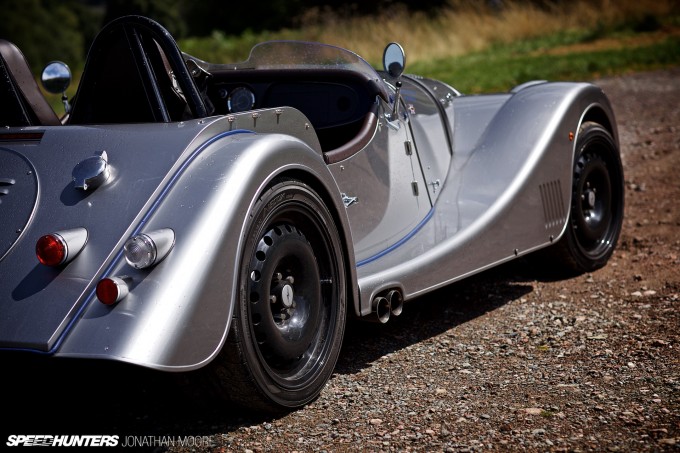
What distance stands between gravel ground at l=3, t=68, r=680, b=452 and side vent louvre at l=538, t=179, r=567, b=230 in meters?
0.46

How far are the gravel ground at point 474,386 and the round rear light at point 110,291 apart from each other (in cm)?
22

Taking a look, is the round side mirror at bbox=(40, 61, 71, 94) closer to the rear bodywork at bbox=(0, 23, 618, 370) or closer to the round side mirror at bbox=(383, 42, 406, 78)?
the rear bodywork at bbox=(0, 23, 618, 370)

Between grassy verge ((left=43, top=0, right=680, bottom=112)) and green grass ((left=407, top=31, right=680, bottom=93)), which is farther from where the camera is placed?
grassy verge ((left=43, top=0, right=680, bottom=112))

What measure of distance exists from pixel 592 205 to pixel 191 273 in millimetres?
3318

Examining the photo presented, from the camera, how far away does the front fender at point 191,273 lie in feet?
9.02

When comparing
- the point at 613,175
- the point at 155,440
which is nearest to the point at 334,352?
the point at 155,440

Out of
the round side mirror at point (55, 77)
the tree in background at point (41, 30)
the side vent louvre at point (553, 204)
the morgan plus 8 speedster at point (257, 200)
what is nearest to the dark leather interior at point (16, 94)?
the morgan plus 8 speedster at point (257, 200)

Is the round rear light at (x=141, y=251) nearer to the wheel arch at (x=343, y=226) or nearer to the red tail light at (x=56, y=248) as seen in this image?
the red tail light at (x=56, y=248)

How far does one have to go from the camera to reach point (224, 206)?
9.97 ft

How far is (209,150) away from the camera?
129 inches

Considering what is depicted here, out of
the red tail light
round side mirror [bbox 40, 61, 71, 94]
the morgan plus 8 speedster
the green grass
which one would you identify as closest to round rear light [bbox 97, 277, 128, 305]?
the morgan plus 8 speedster

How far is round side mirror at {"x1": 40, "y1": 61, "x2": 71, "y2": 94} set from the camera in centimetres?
458

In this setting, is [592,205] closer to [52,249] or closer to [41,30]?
[52,249]

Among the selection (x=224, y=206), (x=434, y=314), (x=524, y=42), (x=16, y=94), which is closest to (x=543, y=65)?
(x=524, y=42)
